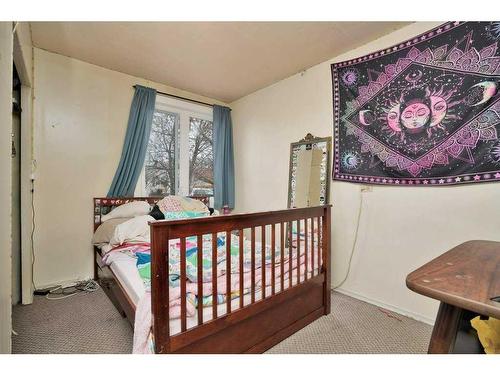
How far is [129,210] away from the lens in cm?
273

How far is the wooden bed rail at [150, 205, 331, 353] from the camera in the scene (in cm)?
110

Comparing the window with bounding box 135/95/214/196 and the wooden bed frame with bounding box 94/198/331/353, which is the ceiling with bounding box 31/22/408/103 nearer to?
the window with bounding box 135/95/214/196

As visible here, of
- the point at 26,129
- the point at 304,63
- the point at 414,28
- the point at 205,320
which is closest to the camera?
the point at 205,320

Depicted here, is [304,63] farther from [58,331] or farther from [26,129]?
[58,331]

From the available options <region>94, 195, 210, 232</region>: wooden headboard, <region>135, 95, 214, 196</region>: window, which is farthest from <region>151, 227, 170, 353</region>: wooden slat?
<region>135, 95, 214, 196</region>: window

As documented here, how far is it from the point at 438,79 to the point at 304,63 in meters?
1.28

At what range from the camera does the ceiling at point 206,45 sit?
204cm

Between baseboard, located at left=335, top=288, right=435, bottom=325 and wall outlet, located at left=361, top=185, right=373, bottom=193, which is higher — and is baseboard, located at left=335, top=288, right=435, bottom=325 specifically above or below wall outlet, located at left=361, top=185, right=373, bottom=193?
below

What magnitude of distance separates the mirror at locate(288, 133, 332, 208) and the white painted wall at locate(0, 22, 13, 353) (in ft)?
7.76

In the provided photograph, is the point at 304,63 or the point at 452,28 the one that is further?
the point at 304,63

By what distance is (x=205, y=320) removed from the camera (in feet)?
4.16

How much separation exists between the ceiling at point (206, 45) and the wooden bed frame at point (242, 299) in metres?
1.56
